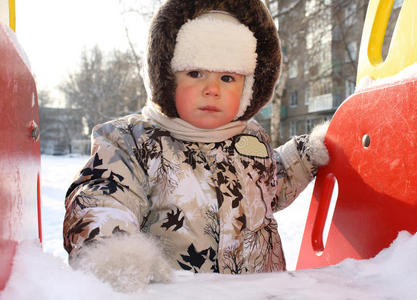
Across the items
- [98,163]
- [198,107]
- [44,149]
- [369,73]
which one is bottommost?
[44,149]

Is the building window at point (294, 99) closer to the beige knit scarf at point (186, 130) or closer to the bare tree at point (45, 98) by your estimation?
the beige knit scarf at point (186, 130)

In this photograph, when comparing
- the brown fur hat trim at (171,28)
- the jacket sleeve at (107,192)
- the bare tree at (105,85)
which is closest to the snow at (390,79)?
the brown fur hat trim at (171,28)

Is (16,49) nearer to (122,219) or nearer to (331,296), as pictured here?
(122,219)

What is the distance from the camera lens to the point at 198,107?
42.0 inches

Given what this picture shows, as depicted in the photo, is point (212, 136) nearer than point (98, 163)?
No

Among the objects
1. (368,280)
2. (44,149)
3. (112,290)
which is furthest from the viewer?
(44,149)

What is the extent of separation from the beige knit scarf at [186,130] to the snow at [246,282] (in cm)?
51

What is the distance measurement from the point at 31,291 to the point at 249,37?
0.94 m

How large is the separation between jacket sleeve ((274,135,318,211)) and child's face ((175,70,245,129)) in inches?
11.7

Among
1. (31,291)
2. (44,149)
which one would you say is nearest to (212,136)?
(31,291)

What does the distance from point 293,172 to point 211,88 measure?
17.0 inches

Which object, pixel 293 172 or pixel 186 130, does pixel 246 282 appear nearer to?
pixel 186 130

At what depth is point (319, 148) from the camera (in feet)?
4.00

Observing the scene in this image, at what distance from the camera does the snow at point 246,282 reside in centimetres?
45
